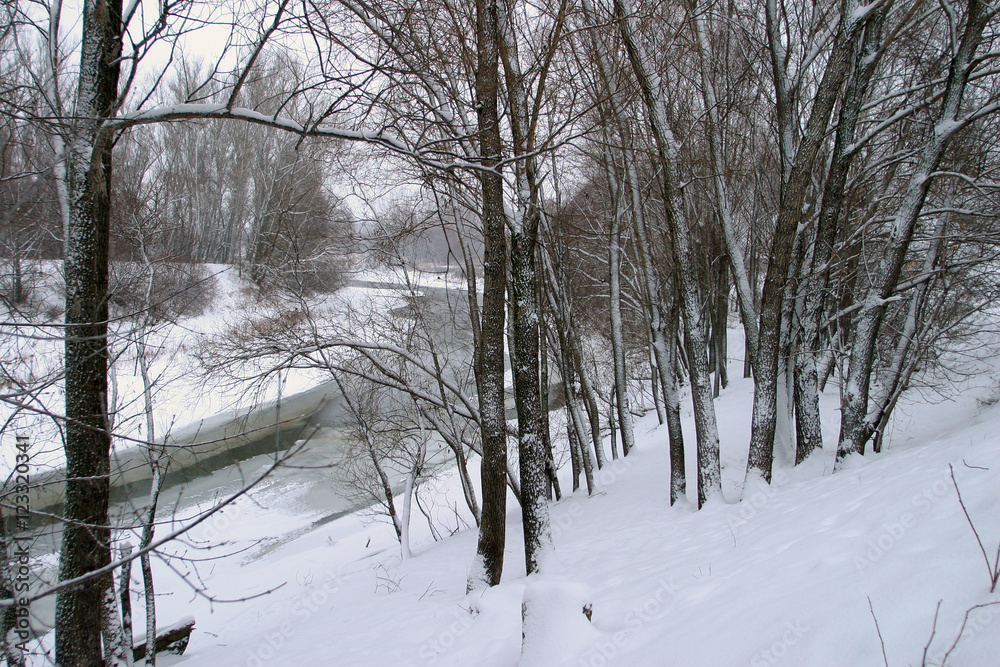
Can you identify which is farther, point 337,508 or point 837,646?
point 337,508

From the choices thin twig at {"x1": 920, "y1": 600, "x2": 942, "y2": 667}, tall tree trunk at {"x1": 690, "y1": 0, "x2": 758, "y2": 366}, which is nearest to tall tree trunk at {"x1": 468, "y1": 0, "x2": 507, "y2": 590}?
tall tree trunk at {"x1": 690, "y1": 0, "x2": 758, "y2": 366}

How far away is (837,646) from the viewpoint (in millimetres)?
2068

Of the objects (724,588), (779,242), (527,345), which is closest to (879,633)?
(724,588)

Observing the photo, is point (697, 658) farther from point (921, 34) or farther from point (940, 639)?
point (921, 34)

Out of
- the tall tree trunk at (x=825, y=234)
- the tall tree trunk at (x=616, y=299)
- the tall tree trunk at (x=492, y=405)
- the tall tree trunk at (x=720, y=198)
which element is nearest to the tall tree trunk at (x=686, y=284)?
the tall tree trunk at (x=720, y=198)

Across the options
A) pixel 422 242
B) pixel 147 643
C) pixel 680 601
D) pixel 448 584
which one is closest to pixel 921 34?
pixel 422 242

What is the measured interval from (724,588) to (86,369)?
4.64m

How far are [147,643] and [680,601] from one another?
6.74 metres

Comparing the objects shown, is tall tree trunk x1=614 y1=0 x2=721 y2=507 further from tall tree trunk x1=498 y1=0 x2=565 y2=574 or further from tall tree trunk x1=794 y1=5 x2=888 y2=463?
tall tree trunk x1=498 y1=0 x2=565 y2=574

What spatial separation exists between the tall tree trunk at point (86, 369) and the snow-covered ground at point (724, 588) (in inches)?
42.3

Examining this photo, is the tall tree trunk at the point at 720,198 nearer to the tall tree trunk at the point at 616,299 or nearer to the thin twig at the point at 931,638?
the tall tree trunk at the point at 616,299

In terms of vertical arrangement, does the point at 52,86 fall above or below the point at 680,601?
above

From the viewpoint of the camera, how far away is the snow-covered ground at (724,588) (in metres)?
2.14

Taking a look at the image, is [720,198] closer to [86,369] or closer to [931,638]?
[931,638]
